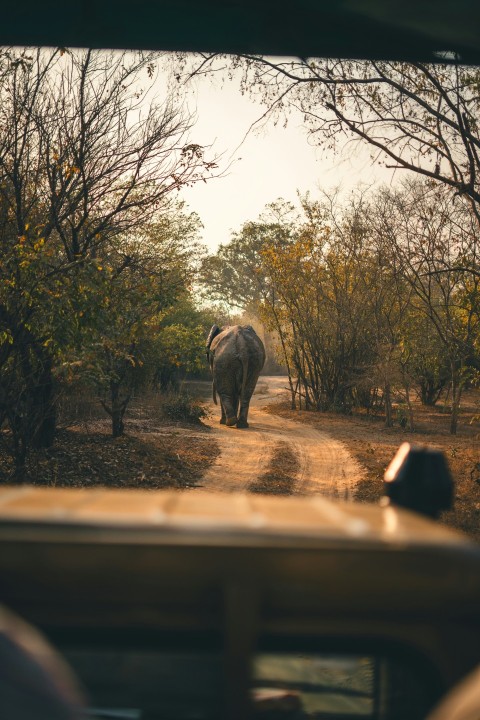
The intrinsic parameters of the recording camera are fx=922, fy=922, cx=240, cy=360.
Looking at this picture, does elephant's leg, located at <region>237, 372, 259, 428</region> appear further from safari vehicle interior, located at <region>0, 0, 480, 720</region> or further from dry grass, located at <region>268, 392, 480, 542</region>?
safari vehicle interior, located at <region>0, 0, 480, 720</region>

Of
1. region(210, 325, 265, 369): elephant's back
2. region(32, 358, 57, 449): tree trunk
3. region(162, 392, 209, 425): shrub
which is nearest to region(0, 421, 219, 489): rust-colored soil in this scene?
region(32, 358, 57, 449): tree trunk

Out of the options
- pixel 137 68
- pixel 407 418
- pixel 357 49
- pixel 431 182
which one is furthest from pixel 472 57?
pixel 407 418

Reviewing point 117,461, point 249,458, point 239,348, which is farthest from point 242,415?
point 117,461

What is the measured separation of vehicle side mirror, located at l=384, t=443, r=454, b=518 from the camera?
195cm

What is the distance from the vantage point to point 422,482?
197 centimetres

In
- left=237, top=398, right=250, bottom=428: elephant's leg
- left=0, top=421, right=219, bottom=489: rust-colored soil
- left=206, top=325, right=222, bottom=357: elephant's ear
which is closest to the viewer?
left=0, top=421, right=219, bottom=489: rust-colored soil

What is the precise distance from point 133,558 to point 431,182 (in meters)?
11.6

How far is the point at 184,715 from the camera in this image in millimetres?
1400

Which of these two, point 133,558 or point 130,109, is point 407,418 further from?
point 133,558

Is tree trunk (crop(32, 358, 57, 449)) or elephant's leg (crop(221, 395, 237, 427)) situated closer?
tree trunk (crop(32, 358, 57, 449))

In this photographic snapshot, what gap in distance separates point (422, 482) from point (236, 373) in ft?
60.8

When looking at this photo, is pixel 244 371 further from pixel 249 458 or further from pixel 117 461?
pixel 117 461

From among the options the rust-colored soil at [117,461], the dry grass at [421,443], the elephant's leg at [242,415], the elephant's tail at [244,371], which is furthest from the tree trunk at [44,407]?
the elephant's tail at [244,371]

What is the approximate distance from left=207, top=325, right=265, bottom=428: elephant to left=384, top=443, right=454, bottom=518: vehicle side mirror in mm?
18119
